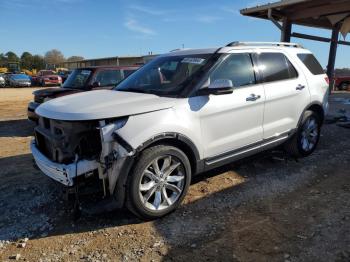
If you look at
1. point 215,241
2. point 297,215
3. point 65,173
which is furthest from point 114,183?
point 297,215

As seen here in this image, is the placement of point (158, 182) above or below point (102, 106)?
below

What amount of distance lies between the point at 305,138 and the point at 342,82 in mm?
17245

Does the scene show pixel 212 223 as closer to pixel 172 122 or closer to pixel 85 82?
pixel 172 122

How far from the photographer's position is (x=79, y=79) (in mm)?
8883

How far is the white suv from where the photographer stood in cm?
344

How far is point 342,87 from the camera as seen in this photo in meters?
20.9

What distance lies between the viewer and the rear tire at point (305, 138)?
5.63m

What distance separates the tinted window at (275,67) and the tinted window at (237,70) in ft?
0.88

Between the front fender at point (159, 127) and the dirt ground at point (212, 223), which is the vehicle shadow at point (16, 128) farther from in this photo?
the front fender at point (159, 127)

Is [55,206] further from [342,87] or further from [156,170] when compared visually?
[342,87]

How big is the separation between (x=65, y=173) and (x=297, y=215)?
2.60 m

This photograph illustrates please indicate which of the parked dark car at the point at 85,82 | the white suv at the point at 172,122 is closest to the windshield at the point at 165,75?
the white suv at the point at 172,122

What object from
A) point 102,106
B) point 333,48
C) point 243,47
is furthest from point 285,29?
point 102,106

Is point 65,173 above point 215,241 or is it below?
above
